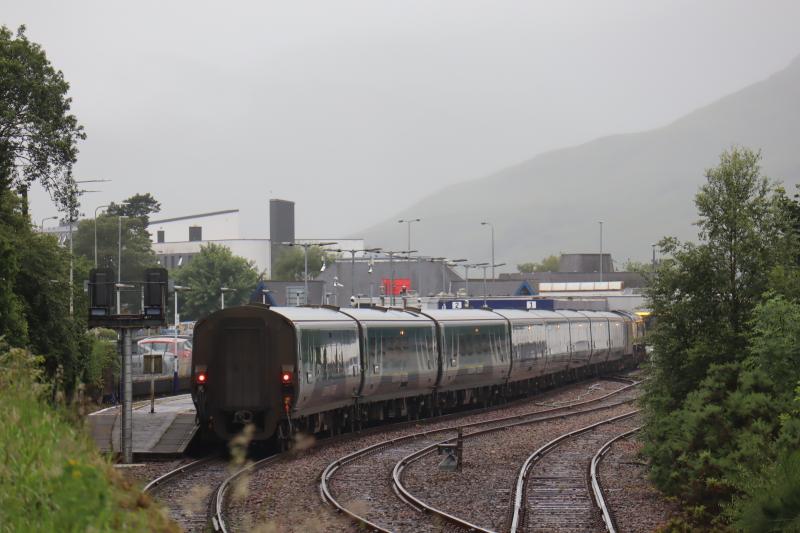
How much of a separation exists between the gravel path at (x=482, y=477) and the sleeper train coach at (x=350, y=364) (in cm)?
332

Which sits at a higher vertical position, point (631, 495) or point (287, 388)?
point (287, 388)

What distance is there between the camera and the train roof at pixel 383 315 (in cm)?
3291

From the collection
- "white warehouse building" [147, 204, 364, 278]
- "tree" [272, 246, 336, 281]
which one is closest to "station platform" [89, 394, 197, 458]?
"white warehouse building" [147, 204, 364, 278]

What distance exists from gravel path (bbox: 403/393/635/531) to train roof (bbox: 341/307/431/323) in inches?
174

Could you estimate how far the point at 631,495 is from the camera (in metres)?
21.3

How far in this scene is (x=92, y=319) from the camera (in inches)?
1035

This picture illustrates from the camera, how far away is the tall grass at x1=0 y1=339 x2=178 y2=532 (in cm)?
768

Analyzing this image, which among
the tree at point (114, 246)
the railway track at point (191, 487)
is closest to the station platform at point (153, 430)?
the railway track at point (191, 487)

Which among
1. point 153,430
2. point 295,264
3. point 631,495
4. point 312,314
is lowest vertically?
point 631,495

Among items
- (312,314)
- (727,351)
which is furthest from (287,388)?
(727,351)

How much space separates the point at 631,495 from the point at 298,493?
582cm

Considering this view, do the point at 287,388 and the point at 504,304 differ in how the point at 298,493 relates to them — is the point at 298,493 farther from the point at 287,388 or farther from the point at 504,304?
the point at 504,304

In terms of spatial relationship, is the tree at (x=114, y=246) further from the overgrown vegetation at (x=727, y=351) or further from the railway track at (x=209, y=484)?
the overgrown vegetation at (x=727, y=351)

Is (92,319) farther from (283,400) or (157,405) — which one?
(157,405)
